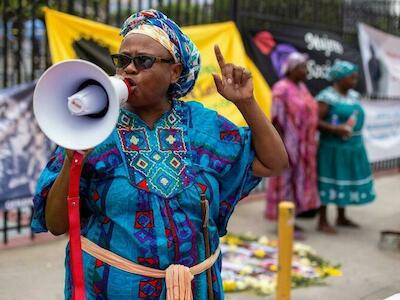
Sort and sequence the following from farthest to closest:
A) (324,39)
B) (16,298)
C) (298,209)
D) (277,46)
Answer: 1. (324,39)
2. (277,46)
3. (298,209)
4. (16,298)

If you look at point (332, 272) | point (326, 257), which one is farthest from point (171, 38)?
point (326, 257)

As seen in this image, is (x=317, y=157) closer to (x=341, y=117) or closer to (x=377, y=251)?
(x=341, y=117)

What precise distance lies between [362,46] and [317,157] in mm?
3618

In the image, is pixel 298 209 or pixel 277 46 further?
pixel 277 46

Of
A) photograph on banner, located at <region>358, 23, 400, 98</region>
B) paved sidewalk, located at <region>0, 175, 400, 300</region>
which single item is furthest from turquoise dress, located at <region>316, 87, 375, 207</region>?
photograph on banner, located at <region>358, 23, 400, 98</region>

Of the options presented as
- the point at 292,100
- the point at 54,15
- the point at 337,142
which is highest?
the point at 54,15

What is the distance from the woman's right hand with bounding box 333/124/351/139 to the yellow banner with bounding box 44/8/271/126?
1050 millimetres

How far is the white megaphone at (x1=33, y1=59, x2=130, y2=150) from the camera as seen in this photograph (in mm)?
1750

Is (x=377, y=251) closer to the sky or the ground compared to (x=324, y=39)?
closer to the ground

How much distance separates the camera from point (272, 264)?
17.5 feet

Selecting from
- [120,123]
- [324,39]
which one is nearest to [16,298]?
[120,123]

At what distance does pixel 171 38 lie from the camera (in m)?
2.11

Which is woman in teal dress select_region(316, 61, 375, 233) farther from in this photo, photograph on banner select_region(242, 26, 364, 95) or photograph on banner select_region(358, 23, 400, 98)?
photograph on banner select_region(358, 23, 400, 98)

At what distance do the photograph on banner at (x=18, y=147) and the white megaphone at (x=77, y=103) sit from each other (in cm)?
337
